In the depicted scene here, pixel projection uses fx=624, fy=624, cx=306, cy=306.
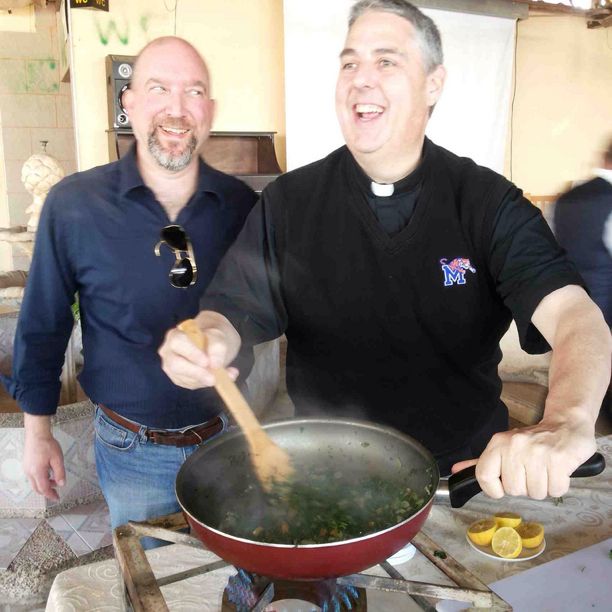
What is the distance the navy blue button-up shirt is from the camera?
61.2 inches

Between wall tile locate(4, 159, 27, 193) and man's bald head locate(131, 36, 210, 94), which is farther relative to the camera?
wall tile locate(4, 159, 27, 193)

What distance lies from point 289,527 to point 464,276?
26.7 inches

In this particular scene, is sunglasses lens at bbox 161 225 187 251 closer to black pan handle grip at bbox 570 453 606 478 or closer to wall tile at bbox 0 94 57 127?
black pan handle grip at bbox 570 453 606 478

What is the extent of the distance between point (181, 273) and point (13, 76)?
16.4 feet

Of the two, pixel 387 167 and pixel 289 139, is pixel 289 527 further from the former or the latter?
pixel 289 139

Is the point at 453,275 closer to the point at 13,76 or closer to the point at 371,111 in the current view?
the point at 371,111

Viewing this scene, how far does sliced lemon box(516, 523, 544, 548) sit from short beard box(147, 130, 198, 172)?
1.11 m

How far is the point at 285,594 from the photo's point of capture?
0.80m

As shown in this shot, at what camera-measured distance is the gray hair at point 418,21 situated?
1.29 meters

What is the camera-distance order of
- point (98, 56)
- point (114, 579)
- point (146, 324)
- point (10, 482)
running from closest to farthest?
point (114, 579) < point (146, 324) < point (10, 482) < point (98, 56)

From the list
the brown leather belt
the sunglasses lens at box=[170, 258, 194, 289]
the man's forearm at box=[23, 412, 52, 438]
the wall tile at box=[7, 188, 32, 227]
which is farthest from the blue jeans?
the wall tile at box=[7, 188, 32, 227]

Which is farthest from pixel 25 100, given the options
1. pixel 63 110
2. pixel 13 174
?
pixel 13 174

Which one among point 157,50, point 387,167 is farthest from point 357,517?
point 157,50

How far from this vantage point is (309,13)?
4.34 meters
